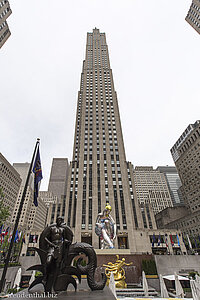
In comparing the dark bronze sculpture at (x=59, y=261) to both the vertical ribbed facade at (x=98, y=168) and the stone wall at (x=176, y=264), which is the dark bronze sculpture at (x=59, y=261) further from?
the vertical ribbed facade at (x=98, y=168)

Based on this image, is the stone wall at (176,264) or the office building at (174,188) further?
the office building at (174,188)

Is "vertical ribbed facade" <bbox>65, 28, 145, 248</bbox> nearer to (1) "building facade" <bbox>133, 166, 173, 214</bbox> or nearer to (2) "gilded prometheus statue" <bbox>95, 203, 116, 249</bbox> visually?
(2) "gilded prometheus statue" <bbox>95, 203, 116, 249</bbox>

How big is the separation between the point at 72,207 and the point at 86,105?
1707 inches

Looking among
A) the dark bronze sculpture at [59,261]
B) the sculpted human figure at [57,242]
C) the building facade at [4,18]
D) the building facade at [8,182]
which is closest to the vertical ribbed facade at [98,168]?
the building facade at [4,18]

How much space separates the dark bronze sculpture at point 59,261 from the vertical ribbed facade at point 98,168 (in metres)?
40.8

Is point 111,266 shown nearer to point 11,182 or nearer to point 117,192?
point 117,192

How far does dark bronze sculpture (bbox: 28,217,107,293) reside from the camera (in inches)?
289

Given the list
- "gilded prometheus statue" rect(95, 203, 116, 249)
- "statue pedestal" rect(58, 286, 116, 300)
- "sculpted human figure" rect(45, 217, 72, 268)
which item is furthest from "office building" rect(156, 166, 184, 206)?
"statue pedestal" rect(58, 286, 116, 300)

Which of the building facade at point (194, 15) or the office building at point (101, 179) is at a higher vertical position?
the building facade at point (194, 15)

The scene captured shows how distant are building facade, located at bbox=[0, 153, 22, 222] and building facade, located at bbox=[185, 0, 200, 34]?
340 ft

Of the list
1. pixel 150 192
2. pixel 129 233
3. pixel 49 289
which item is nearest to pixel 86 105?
pixel 129 233

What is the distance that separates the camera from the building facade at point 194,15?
66425mm

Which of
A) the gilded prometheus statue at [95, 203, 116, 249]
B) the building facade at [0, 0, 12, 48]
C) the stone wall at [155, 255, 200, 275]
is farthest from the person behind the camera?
the building facade at [0, 0, 12, 48]

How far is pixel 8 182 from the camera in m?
86.8
